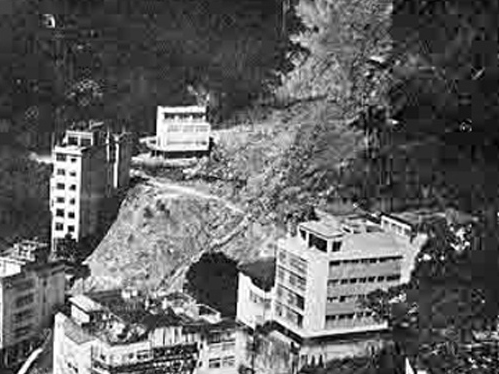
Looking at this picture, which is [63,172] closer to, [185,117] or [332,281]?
[185,117]

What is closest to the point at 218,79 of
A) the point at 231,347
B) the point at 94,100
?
the point at 94,100

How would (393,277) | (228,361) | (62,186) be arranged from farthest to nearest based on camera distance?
(62,186) < (228,361) < (393,277)

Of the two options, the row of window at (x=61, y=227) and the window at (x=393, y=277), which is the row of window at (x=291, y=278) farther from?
the row of window at (x=61, y=227)

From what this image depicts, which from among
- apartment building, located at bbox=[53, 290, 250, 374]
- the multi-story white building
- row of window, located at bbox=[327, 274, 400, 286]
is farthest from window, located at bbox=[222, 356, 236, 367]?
row of window, located at bbox=[327, 274, 400, 286]

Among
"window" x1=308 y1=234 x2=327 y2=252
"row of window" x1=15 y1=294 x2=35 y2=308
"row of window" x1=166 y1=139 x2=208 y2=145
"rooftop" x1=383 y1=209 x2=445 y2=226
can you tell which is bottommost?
"row of window" x1=15 y1=294 x2=35 y2=308

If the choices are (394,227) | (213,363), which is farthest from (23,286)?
(394,227)

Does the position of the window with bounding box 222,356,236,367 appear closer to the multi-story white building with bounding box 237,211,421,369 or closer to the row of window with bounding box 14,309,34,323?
the multi-story white building with bounding box 237,211,421,369

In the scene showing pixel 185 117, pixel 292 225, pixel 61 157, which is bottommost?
pixel 292 225
